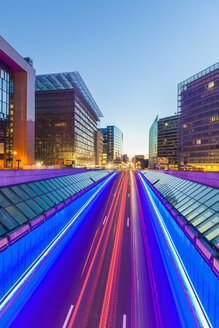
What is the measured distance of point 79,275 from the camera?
10406mm

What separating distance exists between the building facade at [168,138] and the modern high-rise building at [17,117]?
402 feet

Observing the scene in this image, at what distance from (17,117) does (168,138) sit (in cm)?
13026

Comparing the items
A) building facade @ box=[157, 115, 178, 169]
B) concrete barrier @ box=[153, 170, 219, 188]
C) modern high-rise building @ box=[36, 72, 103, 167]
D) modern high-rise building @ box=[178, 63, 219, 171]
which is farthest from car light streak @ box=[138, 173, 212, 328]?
building facade @ box=[157, 115, 178, 169]

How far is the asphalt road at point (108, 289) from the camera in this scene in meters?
7.72

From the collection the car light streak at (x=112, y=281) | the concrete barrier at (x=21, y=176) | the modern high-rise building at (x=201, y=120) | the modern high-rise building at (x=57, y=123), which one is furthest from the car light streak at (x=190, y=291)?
the modern high-rise building at (x=57, y=123)

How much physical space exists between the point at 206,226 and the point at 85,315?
9059mm

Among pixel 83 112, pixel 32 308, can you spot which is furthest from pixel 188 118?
pixel 32 308

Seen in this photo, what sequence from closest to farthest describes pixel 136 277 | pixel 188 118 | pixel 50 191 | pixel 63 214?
pixel 136 277, pixel 63 214, pixel 50 191, pixel 188 118

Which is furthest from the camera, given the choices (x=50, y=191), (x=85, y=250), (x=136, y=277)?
(x=50, y=191)

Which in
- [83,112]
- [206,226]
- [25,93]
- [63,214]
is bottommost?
[63,214]

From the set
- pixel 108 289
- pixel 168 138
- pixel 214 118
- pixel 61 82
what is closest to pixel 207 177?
pixel 108 289

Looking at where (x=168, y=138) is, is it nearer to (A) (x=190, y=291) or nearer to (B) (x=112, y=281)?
(A) (x=190, y=291)

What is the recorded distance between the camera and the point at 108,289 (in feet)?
30.7

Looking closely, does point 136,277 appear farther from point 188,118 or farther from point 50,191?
point 188,118
